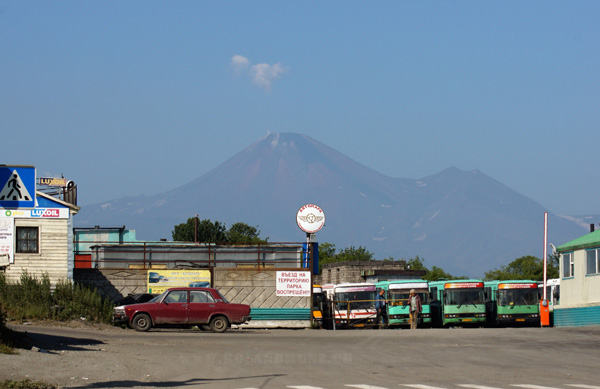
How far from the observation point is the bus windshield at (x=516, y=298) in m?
43.5

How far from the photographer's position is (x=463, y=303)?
42688 mm

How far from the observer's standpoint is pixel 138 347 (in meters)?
23.8

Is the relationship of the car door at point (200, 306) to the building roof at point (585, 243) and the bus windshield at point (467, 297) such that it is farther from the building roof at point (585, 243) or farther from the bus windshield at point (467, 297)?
the building roof at point (585, 243)

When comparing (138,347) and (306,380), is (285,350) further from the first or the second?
(306,380)

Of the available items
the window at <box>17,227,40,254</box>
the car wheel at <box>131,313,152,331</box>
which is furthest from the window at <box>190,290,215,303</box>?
the window at <box>17,227,40,254</box>

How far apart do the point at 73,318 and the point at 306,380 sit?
1942 centimetres

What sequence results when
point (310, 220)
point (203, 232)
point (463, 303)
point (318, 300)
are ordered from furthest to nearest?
point (203, 232)
point (318, 300)
point (463, 303)
point (310, 220)

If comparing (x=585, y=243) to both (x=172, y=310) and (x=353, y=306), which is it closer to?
(x=353, y=306)

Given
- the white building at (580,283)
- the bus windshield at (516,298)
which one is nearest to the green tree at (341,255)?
the bus windshield at (516,298)

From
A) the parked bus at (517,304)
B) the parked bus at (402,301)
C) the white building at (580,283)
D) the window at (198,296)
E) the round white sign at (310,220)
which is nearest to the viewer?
the window at (198,296)

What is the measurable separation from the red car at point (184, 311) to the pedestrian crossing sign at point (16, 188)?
1621 cm

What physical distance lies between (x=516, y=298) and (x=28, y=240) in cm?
2349

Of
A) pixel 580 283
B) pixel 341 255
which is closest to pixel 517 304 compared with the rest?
pixel 580 283

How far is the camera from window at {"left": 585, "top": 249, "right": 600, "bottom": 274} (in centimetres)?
3831
